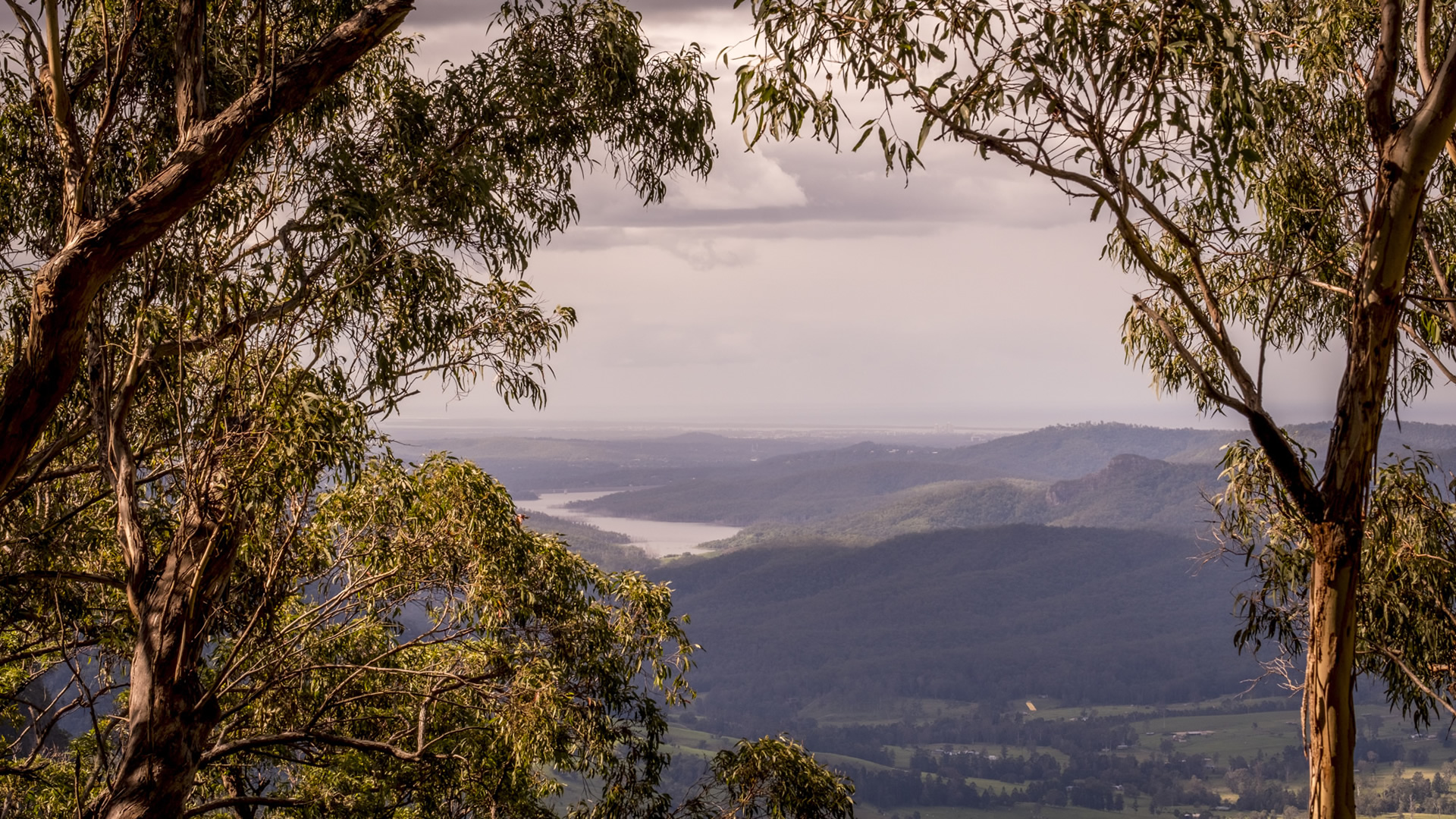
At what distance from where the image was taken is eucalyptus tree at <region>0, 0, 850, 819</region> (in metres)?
4.03

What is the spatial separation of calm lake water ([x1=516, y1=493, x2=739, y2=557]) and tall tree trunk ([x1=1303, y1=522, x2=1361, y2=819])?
81.0m

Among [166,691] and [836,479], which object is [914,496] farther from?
[166,691]

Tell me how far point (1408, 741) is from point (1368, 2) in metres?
65.1

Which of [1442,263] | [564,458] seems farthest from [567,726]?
[564,458]

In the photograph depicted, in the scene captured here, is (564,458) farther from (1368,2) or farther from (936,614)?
(1368,2)

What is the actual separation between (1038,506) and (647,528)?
51075 mm

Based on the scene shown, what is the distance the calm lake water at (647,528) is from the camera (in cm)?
9781

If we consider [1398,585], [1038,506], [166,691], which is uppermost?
[1398,585]

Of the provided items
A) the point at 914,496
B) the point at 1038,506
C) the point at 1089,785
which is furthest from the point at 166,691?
the point at 1038,506

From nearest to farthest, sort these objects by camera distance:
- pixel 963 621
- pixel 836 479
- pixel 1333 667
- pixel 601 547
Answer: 1. pixel 1333 667
2. pixel 601 547
3. pixel 963 621
4. pixel 836 479

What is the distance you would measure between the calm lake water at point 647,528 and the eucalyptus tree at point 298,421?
77.4 m

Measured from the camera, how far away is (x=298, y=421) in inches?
157

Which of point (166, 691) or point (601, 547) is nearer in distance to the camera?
point (166, 691)

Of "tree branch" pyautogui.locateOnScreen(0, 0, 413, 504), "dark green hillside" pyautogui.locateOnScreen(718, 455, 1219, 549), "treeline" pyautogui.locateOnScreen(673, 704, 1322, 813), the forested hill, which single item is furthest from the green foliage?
"dark green hillside" pyautogui.locateOnScreen(718, 455, 1219, 549)
